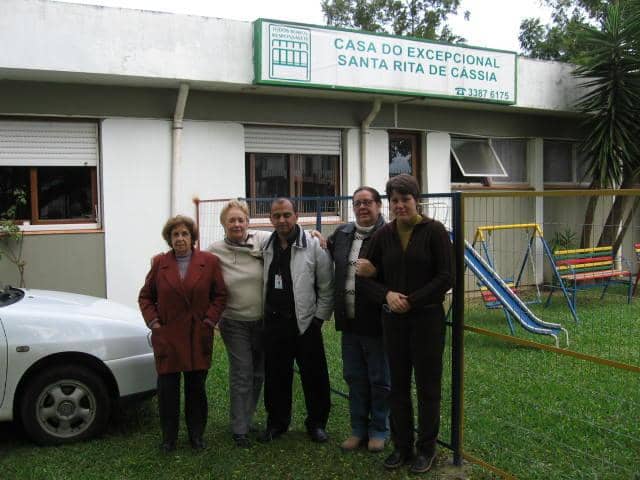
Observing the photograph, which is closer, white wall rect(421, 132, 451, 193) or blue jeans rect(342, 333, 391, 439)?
blue jeans rect(342, 333, 391, 439)

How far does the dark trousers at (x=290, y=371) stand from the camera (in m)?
4.64

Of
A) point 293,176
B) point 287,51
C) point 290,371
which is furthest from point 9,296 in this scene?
point 293,176

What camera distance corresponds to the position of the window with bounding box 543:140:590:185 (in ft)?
42.7

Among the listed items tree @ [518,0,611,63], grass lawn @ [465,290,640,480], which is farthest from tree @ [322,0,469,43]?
grass lawn @ [465,290,640,480]

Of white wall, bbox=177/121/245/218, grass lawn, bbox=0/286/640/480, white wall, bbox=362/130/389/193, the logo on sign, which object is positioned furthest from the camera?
white wall, bbox=362/130/389/193

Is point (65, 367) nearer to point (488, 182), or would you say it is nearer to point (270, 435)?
point (270, 435)

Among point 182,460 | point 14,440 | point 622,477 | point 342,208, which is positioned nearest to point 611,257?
point 622,477

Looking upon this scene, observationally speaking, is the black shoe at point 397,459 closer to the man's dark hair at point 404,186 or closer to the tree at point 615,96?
the man's dark hair at point 404,186

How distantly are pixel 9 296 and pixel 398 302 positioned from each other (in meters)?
3.05

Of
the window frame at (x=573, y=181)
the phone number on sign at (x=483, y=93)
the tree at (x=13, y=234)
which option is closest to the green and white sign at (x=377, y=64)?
the phone number on sign at (x=483, y=93)

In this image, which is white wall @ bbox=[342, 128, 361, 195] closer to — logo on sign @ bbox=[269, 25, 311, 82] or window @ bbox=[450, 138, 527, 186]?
logo on sign @ bbox=[269, 25, 311, 82]

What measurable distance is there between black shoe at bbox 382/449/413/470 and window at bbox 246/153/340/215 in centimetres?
547

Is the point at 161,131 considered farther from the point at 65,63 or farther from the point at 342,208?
the point at 342,208

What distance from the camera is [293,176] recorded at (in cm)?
1002
